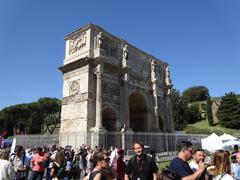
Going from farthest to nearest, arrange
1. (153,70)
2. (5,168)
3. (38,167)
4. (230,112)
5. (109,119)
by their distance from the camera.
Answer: (230,112) → (153,70) → (109,119) → (38,167) → (5,168)

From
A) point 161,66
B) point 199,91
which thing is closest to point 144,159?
point 161,66

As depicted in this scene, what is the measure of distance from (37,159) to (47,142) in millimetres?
13620

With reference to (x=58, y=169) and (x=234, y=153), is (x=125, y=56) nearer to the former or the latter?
(x=234, y=153)

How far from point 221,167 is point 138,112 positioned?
2405cm

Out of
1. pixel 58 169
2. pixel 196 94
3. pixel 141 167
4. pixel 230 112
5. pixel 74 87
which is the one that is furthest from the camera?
pixel 196 94

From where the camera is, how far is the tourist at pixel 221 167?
3.29m

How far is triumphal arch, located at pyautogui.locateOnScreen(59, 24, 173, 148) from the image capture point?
1988 cm

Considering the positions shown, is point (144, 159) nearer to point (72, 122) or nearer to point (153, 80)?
point (72, 122)

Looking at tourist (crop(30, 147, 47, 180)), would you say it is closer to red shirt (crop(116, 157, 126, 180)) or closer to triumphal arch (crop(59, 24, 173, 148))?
red shirt (crop(116, 157, 126, 180))

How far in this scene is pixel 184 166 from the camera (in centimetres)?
337

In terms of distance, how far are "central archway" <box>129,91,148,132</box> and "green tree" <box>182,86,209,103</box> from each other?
56.8 meters

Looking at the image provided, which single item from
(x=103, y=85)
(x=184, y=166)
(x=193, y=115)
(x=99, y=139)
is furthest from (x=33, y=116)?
(x=184, y=166)

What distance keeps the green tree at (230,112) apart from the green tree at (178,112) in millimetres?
7780

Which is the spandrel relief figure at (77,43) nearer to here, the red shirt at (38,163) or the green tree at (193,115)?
the red shirt at (38,163)
